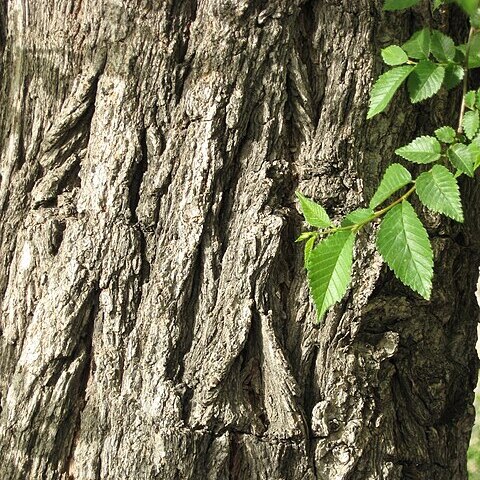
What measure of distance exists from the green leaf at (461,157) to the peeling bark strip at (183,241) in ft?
0.89

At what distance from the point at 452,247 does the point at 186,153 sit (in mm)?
788

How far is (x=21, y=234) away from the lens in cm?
179

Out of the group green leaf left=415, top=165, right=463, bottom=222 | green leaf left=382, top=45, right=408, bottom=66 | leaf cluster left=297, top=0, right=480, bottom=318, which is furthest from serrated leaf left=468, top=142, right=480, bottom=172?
green leaf left=382, top=45, right=408, bottom=66

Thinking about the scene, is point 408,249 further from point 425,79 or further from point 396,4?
point 396,4

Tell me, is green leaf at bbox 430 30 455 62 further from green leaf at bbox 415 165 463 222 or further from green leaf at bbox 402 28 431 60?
green leaf at bbox 415 165 463 222

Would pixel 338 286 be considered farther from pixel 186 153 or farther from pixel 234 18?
pixel 234 18

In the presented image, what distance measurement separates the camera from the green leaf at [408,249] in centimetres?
145

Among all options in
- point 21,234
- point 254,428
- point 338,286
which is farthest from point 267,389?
point 21,234

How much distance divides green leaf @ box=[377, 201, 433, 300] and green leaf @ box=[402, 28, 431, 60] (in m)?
0.45

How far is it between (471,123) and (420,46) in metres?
0.22

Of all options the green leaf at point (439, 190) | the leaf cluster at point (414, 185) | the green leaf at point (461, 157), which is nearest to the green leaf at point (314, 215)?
the leaf cluster at point (414, 185)

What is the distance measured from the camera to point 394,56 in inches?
66.5

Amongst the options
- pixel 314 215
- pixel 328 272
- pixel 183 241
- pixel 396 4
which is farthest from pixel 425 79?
pixel 183 241

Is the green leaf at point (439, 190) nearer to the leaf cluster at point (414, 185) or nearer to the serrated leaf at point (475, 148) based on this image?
the leaf cluster at point (414, 185)
